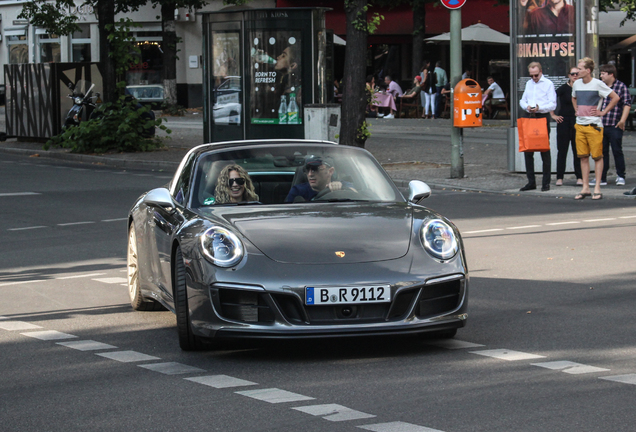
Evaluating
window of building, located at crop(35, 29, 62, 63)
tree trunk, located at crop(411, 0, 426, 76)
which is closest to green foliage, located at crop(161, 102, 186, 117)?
tree trunk, located at crop(411, 0, 426, 76)

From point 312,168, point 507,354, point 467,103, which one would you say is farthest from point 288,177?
point 467,103

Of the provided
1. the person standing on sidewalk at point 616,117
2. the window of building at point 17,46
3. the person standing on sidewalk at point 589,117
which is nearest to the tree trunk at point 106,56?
the person standing on sidewalk at point 616,117

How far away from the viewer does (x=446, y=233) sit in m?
6.34

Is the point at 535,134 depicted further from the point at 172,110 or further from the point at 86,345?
the point at 172,110

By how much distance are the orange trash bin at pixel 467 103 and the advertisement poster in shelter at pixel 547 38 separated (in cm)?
85

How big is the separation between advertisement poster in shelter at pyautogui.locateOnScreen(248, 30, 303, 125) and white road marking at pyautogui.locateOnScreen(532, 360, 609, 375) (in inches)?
682

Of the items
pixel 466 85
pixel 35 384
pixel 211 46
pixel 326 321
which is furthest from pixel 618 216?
pixel 211 46

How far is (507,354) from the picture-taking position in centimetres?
612

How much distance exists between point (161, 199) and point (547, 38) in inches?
499

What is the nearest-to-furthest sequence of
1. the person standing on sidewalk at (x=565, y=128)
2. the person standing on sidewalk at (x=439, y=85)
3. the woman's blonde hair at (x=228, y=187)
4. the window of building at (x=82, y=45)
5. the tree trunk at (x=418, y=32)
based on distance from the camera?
the woman's blonde hair at (x=228, y=187), the person standing on sidewalk at (x=565, y=128), the person standing on sidewalk at (x=439, y=85), the tree trunk at (x=418, y=32), the window of building at (x=82, y=45)

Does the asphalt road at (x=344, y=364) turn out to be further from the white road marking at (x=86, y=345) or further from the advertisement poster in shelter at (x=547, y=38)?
the advertisement poster in shelter at (x=547, y=38)

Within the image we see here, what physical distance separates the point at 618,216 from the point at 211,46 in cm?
1250

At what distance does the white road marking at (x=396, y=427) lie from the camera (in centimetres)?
452

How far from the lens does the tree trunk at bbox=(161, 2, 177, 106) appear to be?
43938mm
